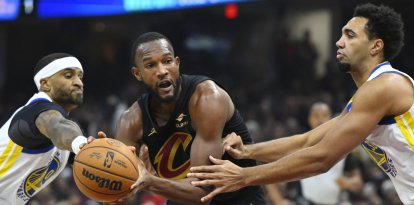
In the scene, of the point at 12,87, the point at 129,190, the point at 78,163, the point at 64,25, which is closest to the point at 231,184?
the point at 129,190

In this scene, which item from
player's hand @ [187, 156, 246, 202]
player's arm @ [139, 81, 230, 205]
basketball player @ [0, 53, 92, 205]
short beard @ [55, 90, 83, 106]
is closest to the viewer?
player's hand @ [187, 156, 246, 202]

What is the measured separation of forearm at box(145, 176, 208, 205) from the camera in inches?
173

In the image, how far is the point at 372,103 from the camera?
4.25 m

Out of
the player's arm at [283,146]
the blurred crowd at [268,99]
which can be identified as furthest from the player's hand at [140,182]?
the blurred crowd at [268,99]

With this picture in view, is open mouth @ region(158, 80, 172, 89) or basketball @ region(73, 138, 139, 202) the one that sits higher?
open mouth @ region(158, 80, 172, 89)

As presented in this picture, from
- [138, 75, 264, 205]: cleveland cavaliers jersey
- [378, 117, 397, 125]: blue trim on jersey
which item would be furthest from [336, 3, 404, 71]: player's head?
[138, 75, 264, 205]: cleveland cavaliers jersey

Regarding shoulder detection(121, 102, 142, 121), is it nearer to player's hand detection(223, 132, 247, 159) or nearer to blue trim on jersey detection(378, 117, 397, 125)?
player's hand detection(223, 132, 247, 159)

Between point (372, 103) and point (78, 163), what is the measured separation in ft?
5.77

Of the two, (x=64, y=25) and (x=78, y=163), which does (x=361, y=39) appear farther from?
(x=64, y=25)

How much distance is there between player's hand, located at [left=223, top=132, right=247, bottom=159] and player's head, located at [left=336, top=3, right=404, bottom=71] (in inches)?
33.3

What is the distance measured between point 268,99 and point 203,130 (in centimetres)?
832

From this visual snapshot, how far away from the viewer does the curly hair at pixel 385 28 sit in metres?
4.63

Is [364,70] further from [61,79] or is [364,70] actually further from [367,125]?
[61,79]

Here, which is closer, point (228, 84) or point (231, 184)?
point (231, 184)
